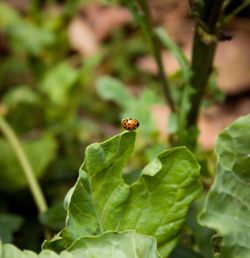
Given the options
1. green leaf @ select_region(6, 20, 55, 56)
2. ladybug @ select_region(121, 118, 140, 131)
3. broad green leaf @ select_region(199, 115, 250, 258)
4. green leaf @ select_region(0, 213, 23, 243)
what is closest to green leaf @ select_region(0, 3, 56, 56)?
green leaf @ select_region(6, 20, 55, 56)

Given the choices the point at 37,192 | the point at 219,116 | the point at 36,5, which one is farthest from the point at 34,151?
the point at 219,116

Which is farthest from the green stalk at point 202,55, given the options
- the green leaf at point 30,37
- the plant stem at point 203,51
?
the green leaf at point 30,37

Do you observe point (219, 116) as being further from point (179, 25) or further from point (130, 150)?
point (130, 150)

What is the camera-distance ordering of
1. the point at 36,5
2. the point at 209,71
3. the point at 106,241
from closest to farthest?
the point at 106,241 < the point at 209,71 < the point at 36,5

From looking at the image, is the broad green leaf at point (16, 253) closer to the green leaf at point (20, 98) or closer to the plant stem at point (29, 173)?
the plant stem at point (29, 173)

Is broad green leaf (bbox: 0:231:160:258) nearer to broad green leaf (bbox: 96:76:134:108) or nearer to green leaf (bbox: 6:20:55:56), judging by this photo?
broad green leaf (bbox: 96:76:134:108)
